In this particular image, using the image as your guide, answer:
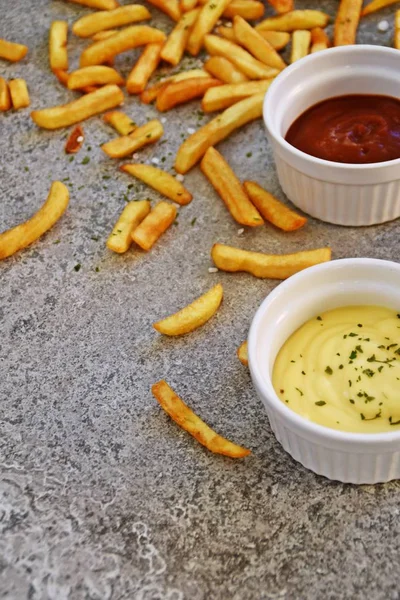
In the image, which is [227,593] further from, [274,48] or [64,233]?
[274,48]

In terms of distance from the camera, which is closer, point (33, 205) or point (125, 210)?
point (125, 210)

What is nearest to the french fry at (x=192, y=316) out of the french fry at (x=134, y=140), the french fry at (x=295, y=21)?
the french fry at (x=134, y=140)

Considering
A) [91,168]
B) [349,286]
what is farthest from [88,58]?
[349,286]

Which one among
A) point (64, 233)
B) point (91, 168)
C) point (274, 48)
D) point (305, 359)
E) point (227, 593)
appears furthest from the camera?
point (274, 48)

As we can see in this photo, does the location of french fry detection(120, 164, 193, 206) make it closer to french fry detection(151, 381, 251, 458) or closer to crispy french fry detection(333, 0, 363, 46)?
french fry detection(151, 381, 251, 458)

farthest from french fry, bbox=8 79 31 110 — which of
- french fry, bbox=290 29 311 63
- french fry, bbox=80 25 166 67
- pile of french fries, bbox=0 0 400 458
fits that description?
french fry, bbox=290 29 311 63

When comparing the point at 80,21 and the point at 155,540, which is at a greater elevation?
the point at 80,21
